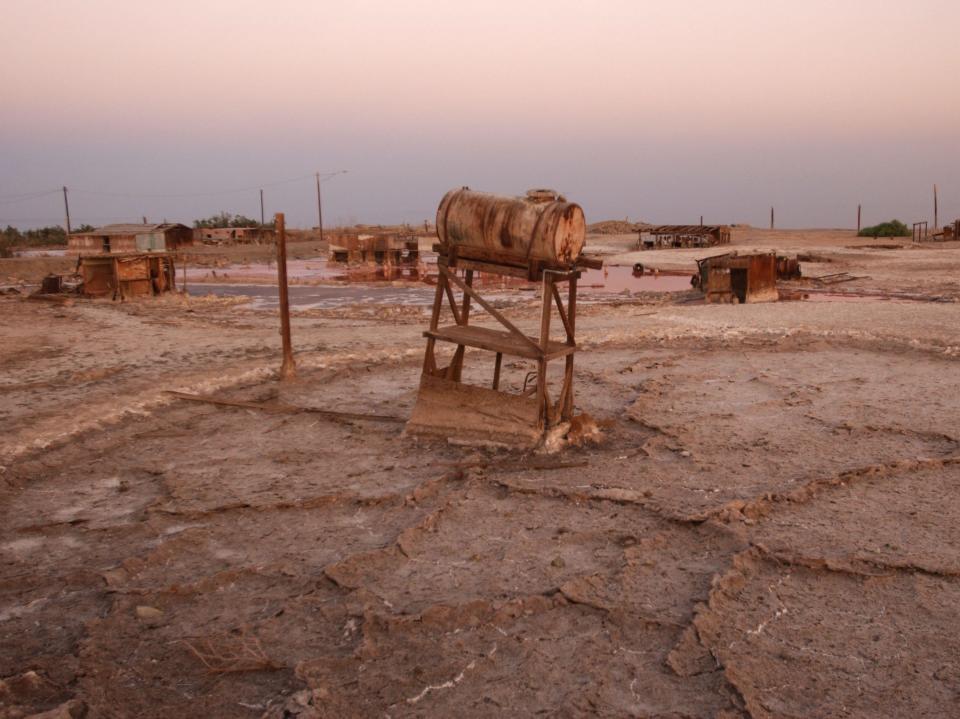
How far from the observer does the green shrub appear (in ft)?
157

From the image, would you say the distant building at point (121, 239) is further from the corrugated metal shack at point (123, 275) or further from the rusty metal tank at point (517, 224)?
the rusty metal tank at point (517, 224)

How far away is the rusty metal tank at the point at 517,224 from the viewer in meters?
7.06

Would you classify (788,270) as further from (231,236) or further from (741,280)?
(231,236)

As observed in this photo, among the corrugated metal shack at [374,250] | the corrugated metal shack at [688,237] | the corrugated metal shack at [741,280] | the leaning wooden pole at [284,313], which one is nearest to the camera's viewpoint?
the leaning wooden pole at [284,313]

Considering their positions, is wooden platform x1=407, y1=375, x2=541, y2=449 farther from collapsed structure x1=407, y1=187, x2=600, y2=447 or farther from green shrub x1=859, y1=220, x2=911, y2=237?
green shrub x1=859, y1=220, x2=911, y2=237

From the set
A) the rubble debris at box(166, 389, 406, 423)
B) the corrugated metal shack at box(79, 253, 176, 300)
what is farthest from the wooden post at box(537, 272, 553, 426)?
the corrugated metal shack at box(79, 253, 176, 300)

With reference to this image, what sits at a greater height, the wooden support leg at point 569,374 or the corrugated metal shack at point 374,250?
the corrugated metal shack at point 374,250

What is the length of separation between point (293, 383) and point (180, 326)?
5.89m

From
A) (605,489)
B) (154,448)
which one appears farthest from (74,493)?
(605,489)

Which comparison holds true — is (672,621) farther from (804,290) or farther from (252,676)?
(804,290)

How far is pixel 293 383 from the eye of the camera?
10.3 m

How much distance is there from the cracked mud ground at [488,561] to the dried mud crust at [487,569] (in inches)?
0.7

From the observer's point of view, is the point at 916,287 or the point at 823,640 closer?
the point at 823,640

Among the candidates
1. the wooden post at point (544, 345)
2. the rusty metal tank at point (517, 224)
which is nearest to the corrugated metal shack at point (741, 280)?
the rusty metal tank at point (517, 224)
